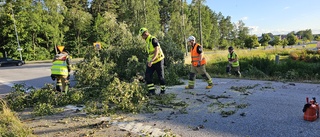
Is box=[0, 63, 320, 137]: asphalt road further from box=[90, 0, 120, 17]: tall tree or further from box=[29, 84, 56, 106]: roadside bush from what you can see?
box=[90, 0, 120, 17]: tall tree

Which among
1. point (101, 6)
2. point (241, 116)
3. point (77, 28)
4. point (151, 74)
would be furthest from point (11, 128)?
point (101, 6)

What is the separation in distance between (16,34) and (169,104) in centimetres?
3426

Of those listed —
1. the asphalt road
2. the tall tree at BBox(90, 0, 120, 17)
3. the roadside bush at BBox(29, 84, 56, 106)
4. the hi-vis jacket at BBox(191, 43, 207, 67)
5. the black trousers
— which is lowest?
the asphalt road

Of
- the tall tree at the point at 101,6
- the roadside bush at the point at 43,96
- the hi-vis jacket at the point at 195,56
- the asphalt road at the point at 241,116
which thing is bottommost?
the asphalt road at the point at 241,116

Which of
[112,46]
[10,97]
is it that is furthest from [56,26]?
[10,97]

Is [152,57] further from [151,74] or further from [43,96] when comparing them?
[43,96]

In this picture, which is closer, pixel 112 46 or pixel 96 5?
pixel 112 46

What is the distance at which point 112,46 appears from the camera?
32.4 feet

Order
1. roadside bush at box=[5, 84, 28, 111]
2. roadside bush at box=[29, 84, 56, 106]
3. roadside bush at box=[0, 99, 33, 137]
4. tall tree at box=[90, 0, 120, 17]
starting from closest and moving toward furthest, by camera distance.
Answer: roadside bush at box=[0, 99, 33, 137] → roadside bush at box=[5, 84, 28, 111] → roadside bush at box=[29, 84, 56, 106] → tall tree at box=[90, 0, 120, 17]

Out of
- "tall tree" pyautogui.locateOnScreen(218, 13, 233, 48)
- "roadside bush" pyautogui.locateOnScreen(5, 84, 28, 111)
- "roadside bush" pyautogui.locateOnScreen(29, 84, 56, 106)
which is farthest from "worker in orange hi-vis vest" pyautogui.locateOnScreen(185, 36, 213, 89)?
"tall tree" pyautogui.locateOnScreen(218, 13, 233, 48)

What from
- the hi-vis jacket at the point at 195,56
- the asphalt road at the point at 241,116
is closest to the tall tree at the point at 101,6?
the hi-vis jacket at the point at 195,56

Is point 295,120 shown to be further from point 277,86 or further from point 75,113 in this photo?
point 75,113

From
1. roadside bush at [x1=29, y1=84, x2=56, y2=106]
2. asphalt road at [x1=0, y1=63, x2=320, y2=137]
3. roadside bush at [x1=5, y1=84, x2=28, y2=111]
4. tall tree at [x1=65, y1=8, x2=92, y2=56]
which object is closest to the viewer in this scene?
asphalt road at [x1=0, y1=63, x2=320, y2=137]

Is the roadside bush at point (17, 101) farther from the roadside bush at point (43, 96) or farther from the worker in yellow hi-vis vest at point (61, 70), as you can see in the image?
the worker in yellow hi-vis vest at point (61, 70)
